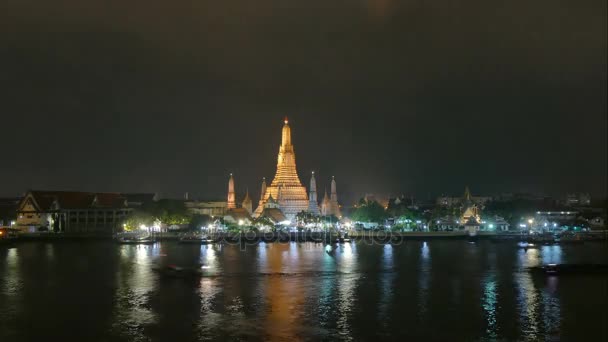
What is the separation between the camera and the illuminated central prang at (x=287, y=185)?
8819 cm

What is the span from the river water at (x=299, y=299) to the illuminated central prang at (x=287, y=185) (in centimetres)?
4290

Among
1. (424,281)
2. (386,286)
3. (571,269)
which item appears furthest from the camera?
(571,269)

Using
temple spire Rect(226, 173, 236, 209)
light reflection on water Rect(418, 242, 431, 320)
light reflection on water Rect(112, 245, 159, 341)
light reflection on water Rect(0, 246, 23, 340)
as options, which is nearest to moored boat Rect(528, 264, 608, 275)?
light reflection on water Rect(418, 242, 431, 320)

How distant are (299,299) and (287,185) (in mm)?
61853

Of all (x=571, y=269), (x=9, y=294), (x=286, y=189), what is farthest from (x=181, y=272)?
(x=286, y=189)

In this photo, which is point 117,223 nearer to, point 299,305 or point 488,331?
point 299,305

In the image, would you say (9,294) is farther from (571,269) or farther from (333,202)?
(333,202)

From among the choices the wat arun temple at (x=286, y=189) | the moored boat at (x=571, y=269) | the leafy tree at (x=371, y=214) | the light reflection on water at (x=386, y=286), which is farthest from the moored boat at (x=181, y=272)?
the wat arun temple at (x=286, y=189)

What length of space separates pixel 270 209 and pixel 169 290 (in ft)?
177

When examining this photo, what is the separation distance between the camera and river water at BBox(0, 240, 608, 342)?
2155cm

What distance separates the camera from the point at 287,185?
88812mm

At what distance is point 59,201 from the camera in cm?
6919

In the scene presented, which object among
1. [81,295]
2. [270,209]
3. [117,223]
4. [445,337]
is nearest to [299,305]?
[445,337]

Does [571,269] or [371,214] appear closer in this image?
[571,269]
